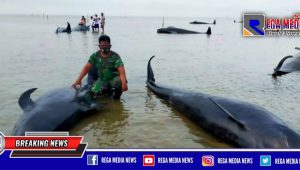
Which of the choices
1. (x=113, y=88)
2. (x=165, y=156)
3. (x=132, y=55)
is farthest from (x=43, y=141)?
(x=132, y=55)

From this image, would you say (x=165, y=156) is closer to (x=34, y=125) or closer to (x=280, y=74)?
(x=34, y=125)

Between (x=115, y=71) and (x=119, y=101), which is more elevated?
(x=115, y=71)

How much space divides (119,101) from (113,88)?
439mm

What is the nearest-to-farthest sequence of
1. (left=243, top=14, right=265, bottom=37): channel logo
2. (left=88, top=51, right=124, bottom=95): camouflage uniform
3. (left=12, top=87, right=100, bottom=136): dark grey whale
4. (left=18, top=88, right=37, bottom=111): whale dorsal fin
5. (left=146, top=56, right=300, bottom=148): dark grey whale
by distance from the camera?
(left=146, top=56, right=300, bottom=148): dark grey whale
(left=12, top=87, right=100, bottom=136): dark grey whale
(left=18, top=88, right=37, bottom=111): whale dorsal fin
(left=88, top=51, right=124, bottom=95): camouflage uniform
(left=243, top=14, right=265, bottom=37): channel logo

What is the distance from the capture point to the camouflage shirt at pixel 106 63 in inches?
353

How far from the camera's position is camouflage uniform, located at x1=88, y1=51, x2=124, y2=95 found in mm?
8956

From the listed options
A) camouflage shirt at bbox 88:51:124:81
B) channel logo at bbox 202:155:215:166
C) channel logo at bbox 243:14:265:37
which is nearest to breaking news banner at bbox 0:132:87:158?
channel logo at bbox 202:155:215:166

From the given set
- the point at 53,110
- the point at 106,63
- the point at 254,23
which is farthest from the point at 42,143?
the point at 254,23

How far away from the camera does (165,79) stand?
489 inches

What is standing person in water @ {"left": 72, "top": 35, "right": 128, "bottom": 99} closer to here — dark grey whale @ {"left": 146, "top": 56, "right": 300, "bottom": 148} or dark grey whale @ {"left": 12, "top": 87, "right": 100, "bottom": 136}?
dark grey whale @ {"left": 12, "top": 87, "right": 100, "bottom": 136}

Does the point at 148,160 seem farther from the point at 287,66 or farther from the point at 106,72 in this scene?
the point at 287,66

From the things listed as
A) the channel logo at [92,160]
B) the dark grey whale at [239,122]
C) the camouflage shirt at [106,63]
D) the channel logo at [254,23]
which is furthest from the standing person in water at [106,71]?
the channel logo at [254,23]

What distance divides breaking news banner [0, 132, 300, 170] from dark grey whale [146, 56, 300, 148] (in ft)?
3.12

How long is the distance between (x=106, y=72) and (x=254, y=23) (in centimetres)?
1035
